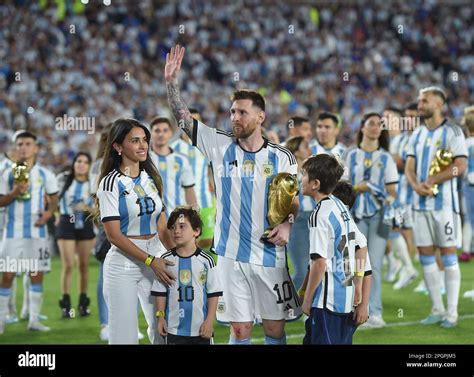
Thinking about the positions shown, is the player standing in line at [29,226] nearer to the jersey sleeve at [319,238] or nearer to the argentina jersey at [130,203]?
the argentina jersey at [130,203]

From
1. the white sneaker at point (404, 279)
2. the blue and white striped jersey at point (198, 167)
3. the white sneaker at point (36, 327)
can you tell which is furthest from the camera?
the white sneaker at point (404, 279)

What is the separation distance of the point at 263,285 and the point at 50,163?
10.9 m

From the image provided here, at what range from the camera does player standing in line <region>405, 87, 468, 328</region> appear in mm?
8055

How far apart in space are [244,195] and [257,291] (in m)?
0.64

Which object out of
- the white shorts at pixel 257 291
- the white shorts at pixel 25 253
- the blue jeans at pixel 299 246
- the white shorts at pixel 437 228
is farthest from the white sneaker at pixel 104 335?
the white shorts at pixel 437 228

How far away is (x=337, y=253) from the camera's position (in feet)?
17.8

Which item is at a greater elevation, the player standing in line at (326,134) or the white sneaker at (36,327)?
the player standing in line at (326,134)

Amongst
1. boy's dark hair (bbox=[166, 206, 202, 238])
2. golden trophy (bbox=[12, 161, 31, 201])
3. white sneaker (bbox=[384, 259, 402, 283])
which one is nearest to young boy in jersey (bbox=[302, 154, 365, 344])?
boy's dark hair (bbox=[166, 206, 202, 238])

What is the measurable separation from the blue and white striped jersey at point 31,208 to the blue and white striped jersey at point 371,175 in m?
2.90

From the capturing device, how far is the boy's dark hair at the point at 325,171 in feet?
17.9

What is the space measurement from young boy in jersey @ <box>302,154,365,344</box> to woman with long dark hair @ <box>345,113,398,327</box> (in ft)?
8.70

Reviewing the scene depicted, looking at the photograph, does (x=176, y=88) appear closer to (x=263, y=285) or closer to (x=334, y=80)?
(x=263, y=285)

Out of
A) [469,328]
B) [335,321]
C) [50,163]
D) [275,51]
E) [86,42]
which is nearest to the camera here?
[335,321]
